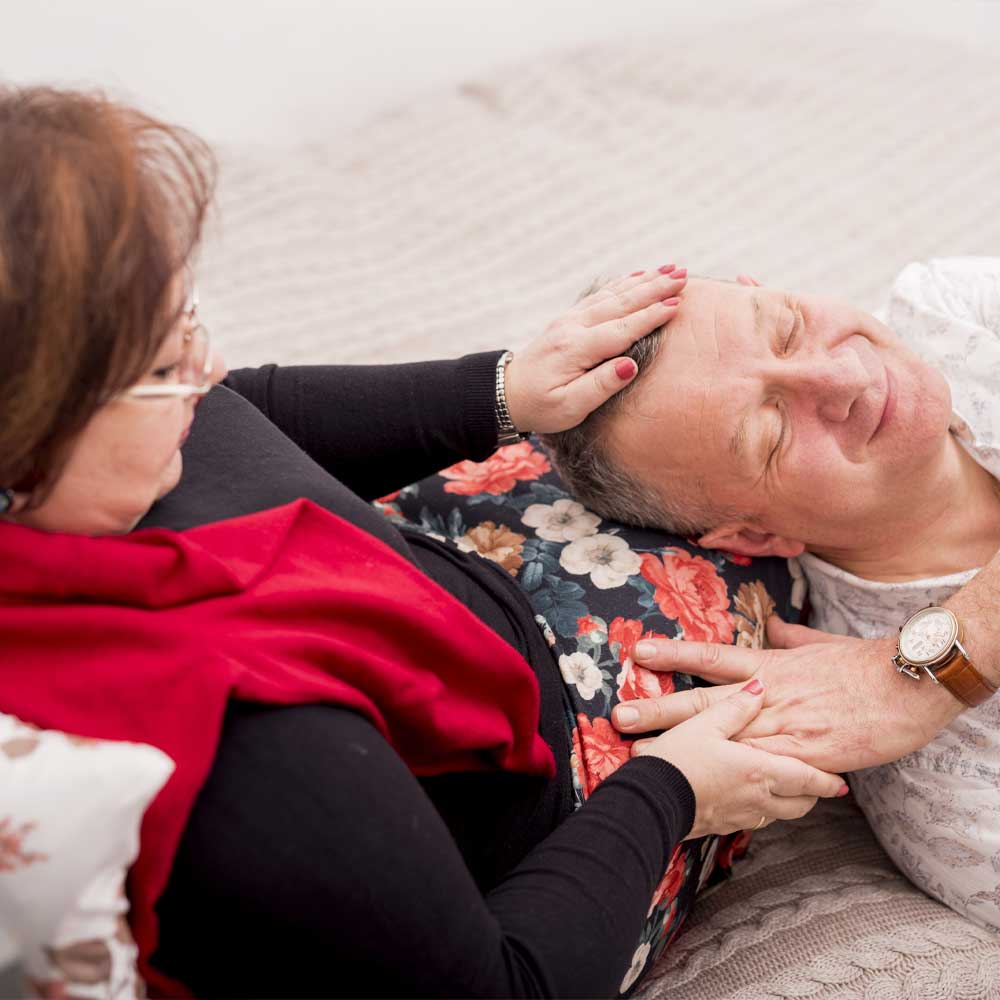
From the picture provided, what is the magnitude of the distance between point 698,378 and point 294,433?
1.77 ft

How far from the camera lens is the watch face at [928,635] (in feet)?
4.25

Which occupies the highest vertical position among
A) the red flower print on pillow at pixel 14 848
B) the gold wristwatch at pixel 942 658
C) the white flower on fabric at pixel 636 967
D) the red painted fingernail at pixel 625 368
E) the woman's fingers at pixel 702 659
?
the red painted fingernail at pixel 625 368

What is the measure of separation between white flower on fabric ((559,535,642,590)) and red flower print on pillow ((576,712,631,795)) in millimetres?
192

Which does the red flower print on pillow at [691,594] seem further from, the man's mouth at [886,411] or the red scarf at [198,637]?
the red scarf at [198,637]

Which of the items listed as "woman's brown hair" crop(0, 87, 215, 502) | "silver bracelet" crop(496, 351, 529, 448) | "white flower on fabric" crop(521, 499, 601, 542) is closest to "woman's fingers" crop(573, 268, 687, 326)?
"silver bracelet" crop(496, 351, 529, 448)

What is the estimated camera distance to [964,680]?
4.21 ft

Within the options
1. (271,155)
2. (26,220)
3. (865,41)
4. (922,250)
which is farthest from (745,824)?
(865,41)

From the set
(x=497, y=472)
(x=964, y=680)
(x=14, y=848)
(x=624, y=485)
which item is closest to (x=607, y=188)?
(x=497, y=472)

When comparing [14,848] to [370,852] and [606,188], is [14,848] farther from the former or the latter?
[606,188]

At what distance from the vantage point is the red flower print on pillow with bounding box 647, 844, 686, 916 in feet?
4.18

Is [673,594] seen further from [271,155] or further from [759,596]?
[271,155]

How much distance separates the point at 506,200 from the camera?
8.63 ft

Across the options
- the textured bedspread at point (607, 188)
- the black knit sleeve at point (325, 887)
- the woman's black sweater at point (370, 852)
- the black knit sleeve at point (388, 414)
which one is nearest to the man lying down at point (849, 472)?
the black knit sleeve at point (388, 414)

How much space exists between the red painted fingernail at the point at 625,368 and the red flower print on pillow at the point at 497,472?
0.27 m
